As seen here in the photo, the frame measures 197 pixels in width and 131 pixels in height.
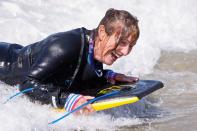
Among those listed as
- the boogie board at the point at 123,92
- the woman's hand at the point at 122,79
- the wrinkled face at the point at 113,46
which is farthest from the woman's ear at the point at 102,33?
the woman's hand at the point at 122,79

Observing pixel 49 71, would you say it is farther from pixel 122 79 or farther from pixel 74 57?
pixel 122 79

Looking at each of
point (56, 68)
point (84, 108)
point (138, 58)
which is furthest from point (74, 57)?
point (138, 58)

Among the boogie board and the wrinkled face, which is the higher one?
the wrinkled face

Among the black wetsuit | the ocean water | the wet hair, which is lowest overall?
the ocean water

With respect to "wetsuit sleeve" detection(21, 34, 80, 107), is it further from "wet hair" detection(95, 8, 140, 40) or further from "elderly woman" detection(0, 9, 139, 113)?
"wet hair" detection(95, 8, 140, 40)

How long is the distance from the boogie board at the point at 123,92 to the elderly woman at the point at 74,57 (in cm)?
10

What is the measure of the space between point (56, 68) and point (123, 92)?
577 mm

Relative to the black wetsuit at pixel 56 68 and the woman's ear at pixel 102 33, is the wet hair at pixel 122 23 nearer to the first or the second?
the woman's ear at pixel 102 33

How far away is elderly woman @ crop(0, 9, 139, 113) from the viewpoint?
3426 mm

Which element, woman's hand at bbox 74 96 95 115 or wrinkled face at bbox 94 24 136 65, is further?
wrinkled face at bbox 94 24 136 65

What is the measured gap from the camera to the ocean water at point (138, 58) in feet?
11.4

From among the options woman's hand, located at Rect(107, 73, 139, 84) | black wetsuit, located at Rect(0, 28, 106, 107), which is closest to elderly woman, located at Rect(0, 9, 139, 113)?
black wetsuit, located at Rect(0, 28, 106, 107)

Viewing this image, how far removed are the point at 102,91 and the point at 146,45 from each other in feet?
11.5

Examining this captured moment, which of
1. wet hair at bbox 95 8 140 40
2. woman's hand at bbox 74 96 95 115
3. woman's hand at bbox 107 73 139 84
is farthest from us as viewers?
woman's hand at bbox 107 73 139 84
